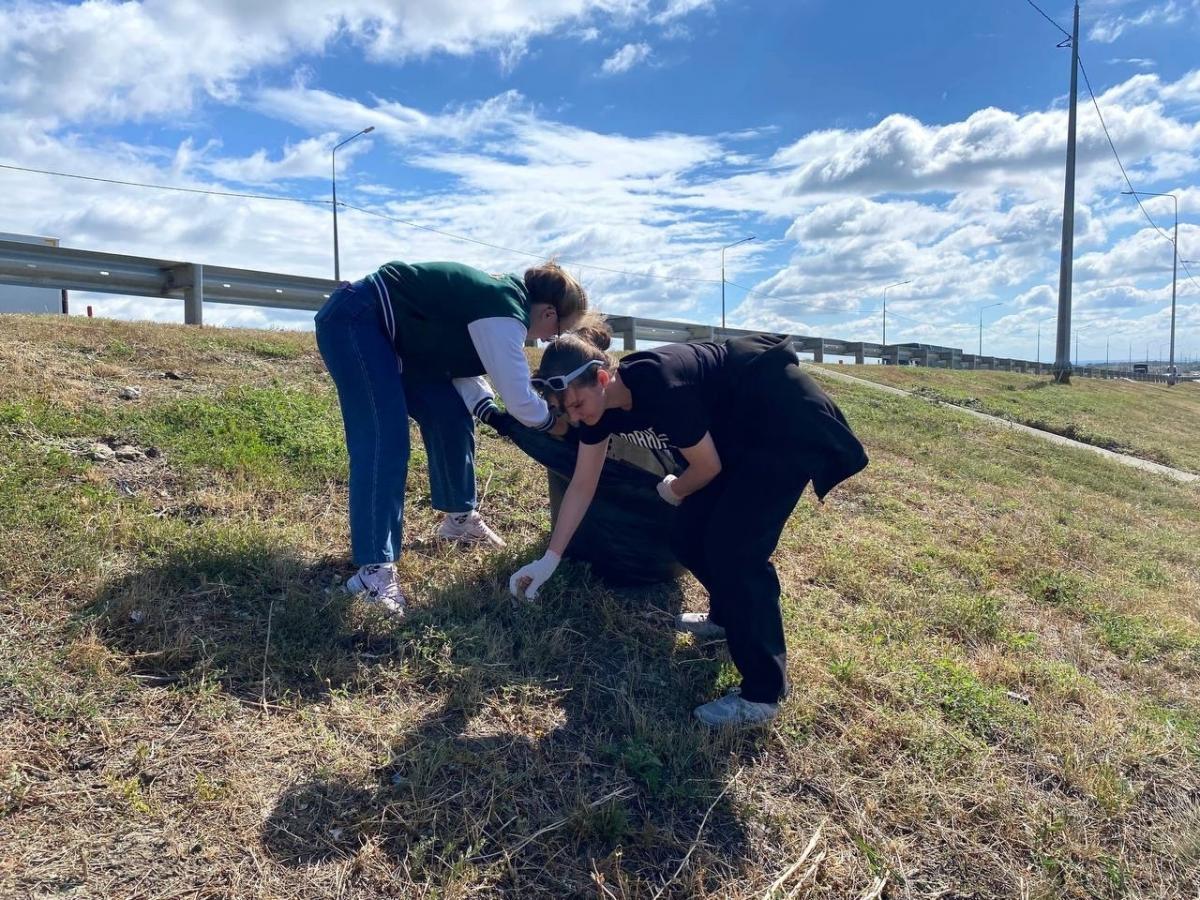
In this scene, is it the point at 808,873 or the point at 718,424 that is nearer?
the point at 808,873

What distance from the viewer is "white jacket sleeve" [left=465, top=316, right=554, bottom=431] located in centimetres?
305

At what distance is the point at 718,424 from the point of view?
9.41 ft

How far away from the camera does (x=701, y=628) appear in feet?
10.9

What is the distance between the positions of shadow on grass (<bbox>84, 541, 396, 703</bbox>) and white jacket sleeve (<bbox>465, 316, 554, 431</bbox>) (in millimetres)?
944

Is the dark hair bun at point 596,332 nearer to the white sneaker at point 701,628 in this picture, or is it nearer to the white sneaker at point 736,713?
the white sneaker at point 701,628

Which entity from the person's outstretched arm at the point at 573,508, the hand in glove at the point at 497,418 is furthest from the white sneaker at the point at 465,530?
the person's outstretched arm at the point at 573,508

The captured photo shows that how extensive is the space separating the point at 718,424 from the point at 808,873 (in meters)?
1.40

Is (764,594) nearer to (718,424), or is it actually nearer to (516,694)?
(718,424)

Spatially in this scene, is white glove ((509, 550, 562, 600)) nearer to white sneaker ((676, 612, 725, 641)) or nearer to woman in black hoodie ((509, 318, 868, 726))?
woman in black hoodie ((509, 318, 868, 726))

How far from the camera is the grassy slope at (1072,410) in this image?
11969 millimetres

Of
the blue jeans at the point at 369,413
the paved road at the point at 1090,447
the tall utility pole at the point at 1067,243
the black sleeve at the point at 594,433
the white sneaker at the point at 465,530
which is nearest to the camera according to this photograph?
the black sleeve at the point at 594,433

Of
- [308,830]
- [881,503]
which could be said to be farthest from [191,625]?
[881,503]

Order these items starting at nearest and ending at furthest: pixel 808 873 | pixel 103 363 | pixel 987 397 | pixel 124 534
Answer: pixel 808 873 → pixel 124 534 → pixel 103 363 → pixel 987 397

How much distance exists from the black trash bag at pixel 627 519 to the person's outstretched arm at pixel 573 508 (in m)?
0.36
